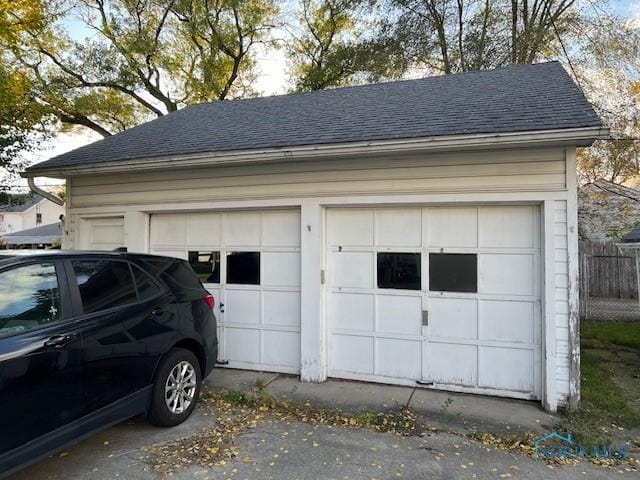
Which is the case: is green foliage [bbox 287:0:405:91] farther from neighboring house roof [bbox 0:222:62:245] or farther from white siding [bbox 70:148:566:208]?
neighboring house roof [bbox 0:222:62:245]

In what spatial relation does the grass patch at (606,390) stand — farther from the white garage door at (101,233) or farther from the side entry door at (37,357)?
the white garage door at (101,233)

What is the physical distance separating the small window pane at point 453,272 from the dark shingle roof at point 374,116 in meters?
1.40

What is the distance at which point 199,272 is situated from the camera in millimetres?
6148

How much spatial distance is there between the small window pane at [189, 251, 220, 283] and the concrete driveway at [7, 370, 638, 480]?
207 cm

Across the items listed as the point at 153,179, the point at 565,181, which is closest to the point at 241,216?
the point at 153,179

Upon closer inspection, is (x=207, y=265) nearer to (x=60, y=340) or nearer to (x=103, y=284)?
(x=103, y=284)

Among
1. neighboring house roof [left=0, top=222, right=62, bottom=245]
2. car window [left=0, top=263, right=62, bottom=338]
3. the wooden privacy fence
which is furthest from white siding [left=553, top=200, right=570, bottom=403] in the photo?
neighboring house roof [left=0, top=222, right=62, bottom=245]

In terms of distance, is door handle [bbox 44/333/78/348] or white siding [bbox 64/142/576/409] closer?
door handle [bbox 44/333/78/348]

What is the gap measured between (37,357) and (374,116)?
469 cm

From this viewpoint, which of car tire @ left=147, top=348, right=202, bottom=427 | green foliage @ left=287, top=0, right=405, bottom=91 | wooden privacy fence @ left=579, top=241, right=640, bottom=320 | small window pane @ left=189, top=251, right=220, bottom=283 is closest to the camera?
car tire @ left=147, top=348, right=202, bottom=427

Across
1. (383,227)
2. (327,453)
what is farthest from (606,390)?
(327,453)

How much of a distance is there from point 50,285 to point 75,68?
17892 millimetres

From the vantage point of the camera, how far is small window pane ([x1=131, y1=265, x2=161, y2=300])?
12.6ft

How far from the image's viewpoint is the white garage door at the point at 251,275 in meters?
5.67
